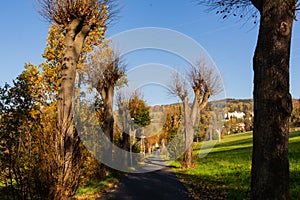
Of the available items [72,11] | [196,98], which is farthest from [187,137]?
[72,11]

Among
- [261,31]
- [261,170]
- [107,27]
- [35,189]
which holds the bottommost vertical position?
[35,189]

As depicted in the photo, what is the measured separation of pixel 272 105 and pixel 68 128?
4.71 meters

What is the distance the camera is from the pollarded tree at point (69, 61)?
6430 millimetres

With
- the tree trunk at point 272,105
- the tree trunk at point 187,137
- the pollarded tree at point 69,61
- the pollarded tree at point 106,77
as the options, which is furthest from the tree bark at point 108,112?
the tree trunk at point 272,105

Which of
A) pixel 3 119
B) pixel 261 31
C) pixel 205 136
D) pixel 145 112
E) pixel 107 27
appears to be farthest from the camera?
pixel 205 136

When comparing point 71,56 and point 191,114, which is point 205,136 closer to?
point 191,114

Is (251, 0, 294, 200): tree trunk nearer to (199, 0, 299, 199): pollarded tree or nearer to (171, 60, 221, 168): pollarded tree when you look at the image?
(199, 0, 299, 199): pollarded tree

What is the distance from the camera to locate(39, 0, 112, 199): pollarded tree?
21.1 ft

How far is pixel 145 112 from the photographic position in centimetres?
4044

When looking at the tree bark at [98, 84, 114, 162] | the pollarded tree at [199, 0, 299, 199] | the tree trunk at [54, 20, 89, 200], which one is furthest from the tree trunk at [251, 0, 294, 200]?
the tree bark at [98, 84, 114, 162]

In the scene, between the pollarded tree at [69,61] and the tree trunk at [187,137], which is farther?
the tree trunk at [187,137]

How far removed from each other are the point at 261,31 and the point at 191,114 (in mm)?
17737

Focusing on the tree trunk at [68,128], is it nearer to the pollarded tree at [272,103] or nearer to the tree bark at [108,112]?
the pollarded tree at [272,103]

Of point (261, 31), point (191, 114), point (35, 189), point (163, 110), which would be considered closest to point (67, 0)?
point (35, 189)
